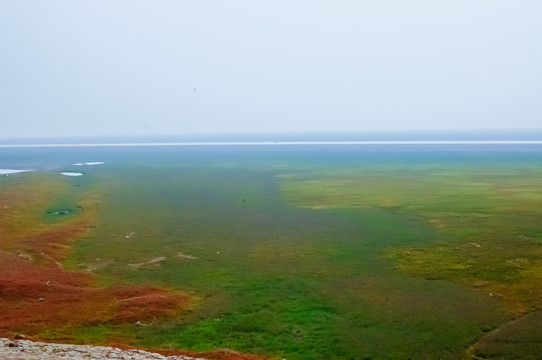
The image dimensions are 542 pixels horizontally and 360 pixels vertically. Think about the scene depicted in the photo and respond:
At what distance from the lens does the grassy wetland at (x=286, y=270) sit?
2255cm

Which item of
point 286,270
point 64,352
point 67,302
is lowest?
point 67,302

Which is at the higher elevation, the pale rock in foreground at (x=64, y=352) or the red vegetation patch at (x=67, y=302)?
the pale rock in foreground at (x=64, y=352)

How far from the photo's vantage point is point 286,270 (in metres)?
32.3

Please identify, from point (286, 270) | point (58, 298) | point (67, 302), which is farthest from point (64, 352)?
point (286, 270)

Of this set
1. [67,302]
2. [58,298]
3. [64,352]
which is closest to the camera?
[64,352]

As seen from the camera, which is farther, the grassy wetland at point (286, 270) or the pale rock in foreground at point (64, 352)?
the grassy wetland at point (286, 270)

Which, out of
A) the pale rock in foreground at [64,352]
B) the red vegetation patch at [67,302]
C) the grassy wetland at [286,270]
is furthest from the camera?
the red vegetation patch at [67,302]

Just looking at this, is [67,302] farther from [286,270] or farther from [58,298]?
[286,270]

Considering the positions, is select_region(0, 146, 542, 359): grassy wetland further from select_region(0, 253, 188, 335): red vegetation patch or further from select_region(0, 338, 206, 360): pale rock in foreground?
select_region(0, 338, 206, 360): pale rock in foreground

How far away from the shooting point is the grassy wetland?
2255cm

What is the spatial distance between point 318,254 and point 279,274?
17.5ft

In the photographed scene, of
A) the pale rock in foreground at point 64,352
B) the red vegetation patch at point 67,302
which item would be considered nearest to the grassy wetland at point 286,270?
the red vegetation patch at point 67,302

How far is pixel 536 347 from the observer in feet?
68.0

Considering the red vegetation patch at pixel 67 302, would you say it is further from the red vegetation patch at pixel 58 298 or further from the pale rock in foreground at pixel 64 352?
the pale rock in foreground at pixel 64 352
